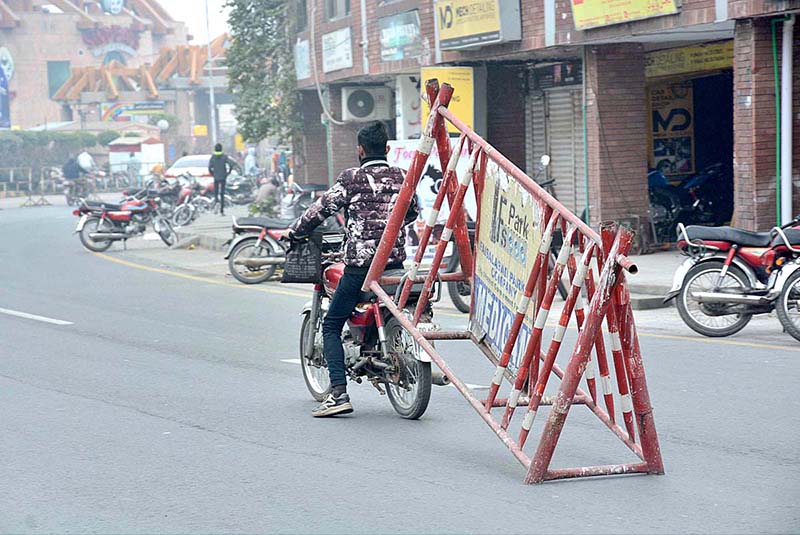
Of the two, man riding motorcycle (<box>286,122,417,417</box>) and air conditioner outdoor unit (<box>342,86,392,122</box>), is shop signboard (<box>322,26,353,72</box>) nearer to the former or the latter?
air conditioner outdoor unit (<box>342,86,392,122</box>)

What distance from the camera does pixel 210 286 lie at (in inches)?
666

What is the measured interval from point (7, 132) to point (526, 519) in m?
61.6

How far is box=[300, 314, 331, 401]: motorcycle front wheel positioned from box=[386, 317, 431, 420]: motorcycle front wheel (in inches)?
26.9

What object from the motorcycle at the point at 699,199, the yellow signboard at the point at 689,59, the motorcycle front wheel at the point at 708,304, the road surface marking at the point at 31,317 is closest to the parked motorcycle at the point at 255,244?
the road surface marking at the point at 31,317

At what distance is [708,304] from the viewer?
10922 mm

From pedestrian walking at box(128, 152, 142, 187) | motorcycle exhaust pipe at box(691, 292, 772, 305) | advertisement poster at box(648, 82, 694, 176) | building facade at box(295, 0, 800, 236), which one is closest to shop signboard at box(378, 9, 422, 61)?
building facade at box(295, 0, 800, 236)

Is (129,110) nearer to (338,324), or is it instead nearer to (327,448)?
(338,324)

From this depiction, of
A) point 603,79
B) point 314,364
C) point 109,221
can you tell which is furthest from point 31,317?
point 109,221

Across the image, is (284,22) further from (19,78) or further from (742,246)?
(19,78)

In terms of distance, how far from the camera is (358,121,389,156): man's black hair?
7.67 meters

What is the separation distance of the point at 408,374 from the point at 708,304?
14.1 feet

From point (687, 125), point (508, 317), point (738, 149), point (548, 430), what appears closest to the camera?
point (548, 430)

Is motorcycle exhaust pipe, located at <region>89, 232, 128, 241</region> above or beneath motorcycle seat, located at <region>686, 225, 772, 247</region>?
beneath

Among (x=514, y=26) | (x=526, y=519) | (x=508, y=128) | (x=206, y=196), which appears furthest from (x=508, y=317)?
(x=206, y=196)
